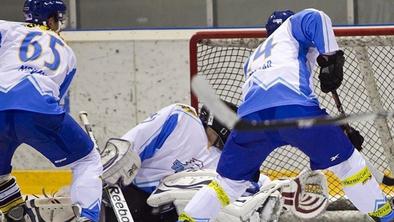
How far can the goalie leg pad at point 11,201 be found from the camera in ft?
16.8

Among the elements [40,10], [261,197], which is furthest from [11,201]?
[261,197]

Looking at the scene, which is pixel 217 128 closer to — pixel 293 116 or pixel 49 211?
pixel 49 211

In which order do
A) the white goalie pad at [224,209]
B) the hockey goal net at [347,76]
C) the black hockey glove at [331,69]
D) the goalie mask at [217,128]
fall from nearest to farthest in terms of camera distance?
the black hockey glove at [331,69]
the white goalie pad at [224,209]
the goalie mask at [217,128]
the hockey goal net at [347,76]

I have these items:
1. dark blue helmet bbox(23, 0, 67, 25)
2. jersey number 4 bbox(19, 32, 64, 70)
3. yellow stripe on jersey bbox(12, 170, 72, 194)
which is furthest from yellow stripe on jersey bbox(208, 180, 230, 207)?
yellow stripe on jersey bbox(12, 170, 72, 194)

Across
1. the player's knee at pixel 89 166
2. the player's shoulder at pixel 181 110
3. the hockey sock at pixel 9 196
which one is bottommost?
the hockey sock at pixel 9 196

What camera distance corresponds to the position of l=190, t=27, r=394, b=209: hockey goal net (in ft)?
18.9

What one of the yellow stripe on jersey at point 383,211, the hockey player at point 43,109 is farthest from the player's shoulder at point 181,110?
the yellow stripe on jersey at point 383,211

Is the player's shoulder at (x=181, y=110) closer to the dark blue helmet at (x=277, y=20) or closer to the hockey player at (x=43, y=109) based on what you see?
the hockey player at (x=43, y=109)

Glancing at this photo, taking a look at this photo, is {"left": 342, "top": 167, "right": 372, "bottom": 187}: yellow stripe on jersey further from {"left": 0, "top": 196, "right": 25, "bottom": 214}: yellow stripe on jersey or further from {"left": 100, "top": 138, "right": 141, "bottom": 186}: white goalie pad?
{"left": 0, "top": 196, "right": 25, "bottom": 214}: yellow stripe on jersey

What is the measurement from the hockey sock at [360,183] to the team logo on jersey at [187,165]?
98 centimetres

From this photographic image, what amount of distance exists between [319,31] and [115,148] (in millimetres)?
1214

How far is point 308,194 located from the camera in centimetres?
516

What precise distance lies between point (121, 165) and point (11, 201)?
0.52m

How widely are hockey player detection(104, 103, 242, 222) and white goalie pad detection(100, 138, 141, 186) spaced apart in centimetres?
7
